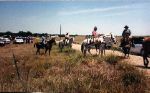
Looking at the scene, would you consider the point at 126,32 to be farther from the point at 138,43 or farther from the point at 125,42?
the point at 138,43

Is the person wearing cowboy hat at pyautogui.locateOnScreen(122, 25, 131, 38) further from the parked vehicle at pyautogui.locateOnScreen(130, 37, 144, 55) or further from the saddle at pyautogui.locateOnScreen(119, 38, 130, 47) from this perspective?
the parked vehicle at pyautogui.locateOnScreen(130, 37, 144, 55)

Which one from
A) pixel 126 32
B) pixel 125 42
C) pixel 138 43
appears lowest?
pixel 138 43

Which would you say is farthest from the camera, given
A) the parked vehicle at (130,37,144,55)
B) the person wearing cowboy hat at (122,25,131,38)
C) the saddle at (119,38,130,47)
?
the parked vehicle at (130,37,144,55)

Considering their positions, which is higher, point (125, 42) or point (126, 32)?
point (126, 32)

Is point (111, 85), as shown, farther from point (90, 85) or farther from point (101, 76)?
point (101, 76)

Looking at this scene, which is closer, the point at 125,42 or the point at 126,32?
the point at 126,32

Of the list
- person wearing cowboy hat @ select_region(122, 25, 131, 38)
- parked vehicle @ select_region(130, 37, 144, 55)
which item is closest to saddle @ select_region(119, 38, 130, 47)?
person wearing cowboy hat @ select_region(122, 25, 131, 38)

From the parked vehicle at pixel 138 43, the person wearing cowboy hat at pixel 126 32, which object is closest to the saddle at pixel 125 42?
the person wearing cowboy hat at pixel 126 32

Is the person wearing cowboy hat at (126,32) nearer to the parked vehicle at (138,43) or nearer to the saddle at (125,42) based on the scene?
the saddle at (125,42)

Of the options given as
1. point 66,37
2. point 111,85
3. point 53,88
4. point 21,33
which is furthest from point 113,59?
point 21,33

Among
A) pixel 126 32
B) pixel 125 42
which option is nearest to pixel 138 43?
pixel 125 42

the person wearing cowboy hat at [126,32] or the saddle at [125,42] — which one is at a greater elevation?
the person wearing cowboy hat at [126,32]

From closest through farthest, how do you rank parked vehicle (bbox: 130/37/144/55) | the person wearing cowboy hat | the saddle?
the person wearing cowboy hat → the saddle → parked vehicle (bbox: 130/37/144/55)

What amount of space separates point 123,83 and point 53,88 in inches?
116
